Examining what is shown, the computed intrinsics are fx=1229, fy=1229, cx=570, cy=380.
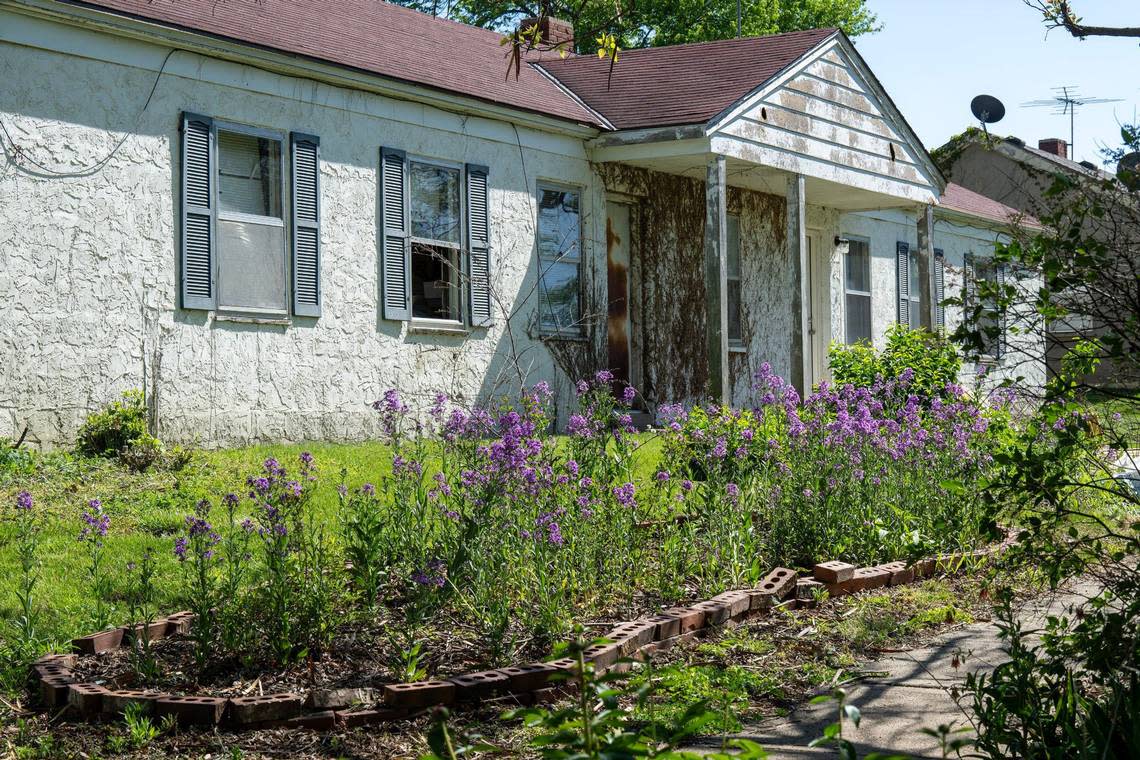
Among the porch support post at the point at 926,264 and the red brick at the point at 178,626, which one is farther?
the porch support post at the point at 926,264

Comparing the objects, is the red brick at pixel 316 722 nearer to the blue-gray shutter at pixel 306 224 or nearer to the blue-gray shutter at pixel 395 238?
the blue-gray shutter at pixel 306 224

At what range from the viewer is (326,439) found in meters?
11.6

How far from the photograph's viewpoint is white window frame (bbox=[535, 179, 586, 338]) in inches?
548

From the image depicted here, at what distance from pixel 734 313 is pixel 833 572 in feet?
36.5

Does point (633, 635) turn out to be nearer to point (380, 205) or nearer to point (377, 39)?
point (380, 205)

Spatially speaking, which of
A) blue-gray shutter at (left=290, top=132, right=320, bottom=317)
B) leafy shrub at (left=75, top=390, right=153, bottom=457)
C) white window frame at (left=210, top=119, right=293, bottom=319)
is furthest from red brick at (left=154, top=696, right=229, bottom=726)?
blue-gray shutter at (left=290, top=132, right=320, bottom=317)

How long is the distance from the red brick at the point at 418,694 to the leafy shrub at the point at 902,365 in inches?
336

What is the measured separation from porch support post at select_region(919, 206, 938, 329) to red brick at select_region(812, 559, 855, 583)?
11.1 metres

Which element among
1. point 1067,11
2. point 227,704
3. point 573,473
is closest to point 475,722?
point 227,704

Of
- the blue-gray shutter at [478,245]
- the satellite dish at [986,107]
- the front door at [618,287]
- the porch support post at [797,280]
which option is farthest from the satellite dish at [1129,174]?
the satellite dish at [986,107]

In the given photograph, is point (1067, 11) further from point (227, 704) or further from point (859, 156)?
point (859, 156)

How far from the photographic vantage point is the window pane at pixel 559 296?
14.0m

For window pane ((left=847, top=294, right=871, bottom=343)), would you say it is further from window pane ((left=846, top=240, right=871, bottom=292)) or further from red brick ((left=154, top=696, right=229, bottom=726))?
Result: red brick ((left=154, top=696, right=229, bottom=726))

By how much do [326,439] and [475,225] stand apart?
2993 millimetres
